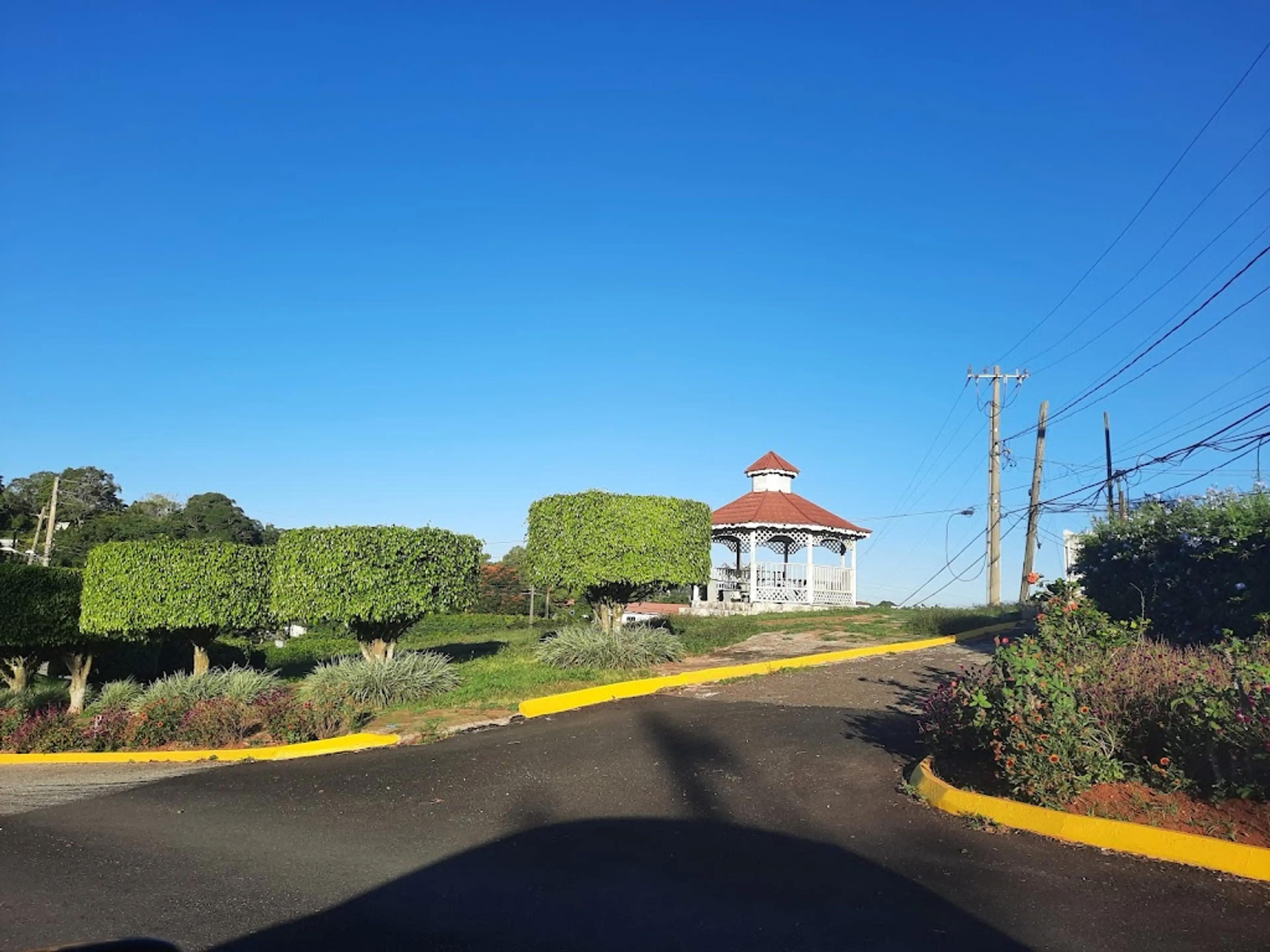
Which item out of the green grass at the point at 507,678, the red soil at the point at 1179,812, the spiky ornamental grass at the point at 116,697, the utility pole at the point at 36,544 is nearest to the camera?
the red soil at the point at 1179,812

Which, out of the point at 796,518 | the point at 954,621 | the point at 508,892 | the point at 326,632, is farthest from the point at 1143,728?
the point at 326,632

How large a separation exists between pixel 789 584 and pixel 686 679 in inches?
567

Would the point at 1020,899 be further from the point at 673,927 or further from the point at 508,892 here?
the point at 508,892

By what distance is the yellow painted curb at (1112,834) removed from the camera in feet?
17.9

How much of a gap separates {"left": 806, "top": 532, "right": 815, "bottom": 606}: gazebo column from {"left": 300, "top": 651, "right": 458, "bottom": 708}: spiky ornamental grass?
15.5 metres

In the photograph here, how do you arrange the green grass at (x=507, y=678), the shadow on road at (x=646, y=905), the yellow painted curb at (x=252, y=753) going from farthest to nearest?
the green grass at (x=507, y=678) → the yellow painted curb at (x=252, y=753) → the shadow on road at (x=646, y=905)

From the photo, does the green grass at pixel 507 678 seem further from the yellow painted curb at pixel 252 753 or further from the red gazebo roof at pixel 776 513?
the red gazebo roof at pixel 776 513

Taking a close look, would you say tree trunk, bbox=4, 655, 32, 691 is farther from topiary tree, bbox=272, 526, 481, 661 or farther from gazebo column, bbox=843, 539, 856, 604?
gazebo column, bbox=843, 539, 856, 604

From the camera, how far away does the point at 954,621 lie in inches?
849

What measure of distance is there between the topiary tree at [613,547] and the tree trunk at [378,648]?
3.12 metres

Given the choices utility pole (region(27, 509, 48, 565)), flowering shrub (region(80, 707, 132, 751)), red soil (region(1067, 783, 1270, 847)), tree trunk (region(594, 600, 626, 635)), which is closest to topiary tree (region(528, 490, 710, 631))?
tree trunk (region(594, 600, 626, 635))

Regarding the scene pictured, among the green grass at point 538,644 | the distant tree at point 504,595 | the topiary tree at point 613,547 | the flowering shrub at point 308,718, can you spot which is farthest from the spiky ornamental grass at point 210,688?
the distant tree at point 504,595

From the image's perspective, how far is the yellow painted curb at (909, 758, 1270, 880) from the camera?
5461 mm

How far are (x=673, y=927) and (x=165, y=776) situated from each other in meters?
7.62
